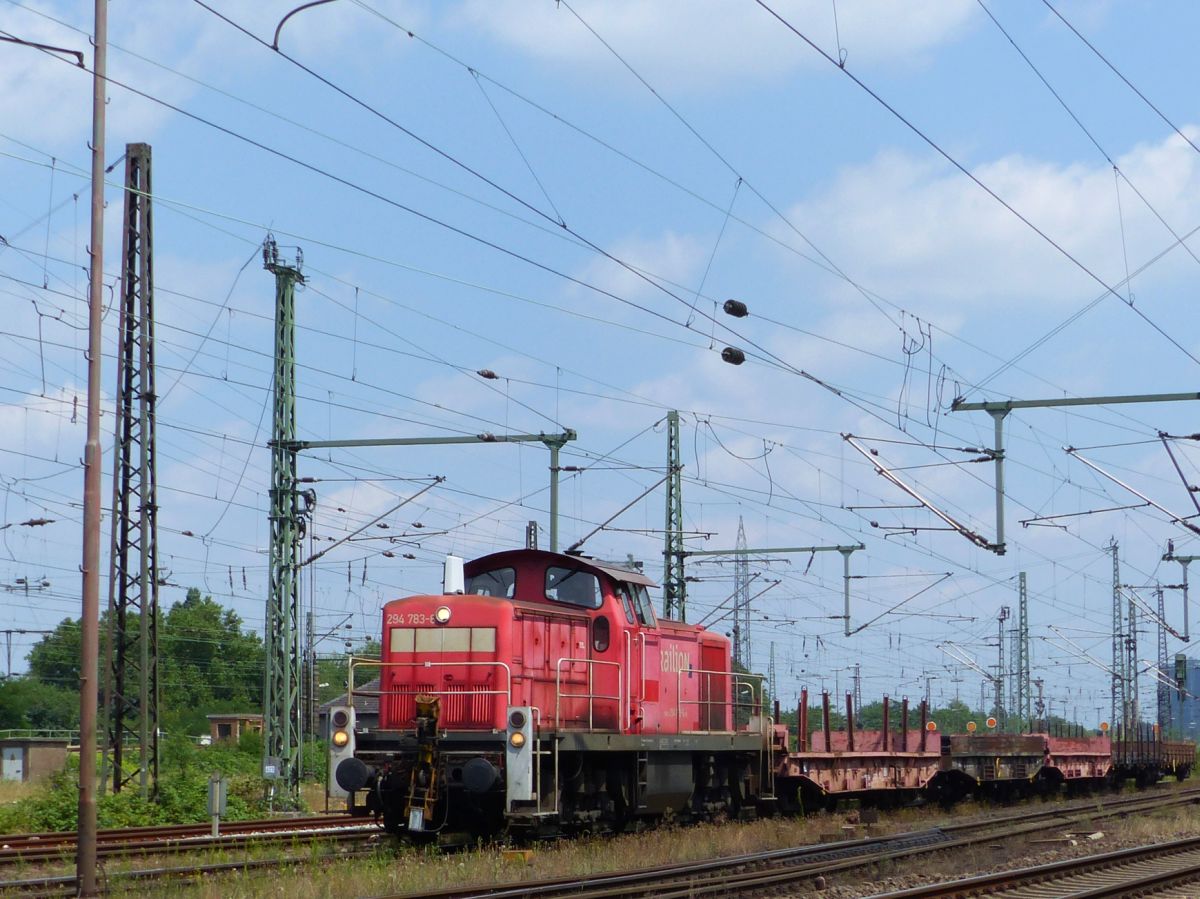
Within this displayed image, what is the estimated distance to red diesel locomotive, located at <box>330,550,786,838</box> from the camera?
648 inches

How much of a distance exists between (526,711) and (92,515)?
17.3 ft

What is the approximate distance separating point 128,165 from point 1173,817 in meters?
21.5

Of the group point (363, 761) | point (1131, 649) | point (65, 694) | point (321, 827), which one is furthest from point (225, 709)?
point (363, 761)

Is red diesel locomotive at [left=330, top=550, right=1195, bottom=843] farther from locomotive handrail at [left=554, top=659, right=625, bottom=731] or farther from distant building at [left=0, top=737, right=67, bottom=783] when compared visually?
distant building at [left=0, top=737, right=67, bottom=783]

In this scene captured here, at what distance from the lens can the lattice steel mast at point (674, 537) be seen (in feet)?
119

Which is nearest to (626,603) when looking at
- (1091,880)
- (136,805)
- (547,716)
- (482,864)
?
(547,716)

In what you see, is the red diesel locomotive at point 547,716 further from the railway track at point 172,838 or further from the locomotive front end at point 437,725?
the railway track at point 172,838

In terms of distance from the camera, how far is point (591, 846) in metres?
17.4

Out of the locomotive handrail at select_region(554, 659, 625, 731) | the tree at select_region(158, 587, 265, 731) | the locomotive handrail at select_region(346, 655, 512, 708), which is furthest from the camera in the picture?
the tree at select_region(158, 587, 265, 731)

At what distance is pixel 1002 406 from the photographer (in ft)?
73.9

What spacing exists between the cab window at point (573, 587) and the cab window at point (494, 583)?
0.51m

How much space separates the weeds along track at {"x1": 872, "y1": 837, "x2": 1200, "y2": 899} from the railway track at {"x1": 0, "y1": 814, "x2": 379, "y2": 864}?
351 inches

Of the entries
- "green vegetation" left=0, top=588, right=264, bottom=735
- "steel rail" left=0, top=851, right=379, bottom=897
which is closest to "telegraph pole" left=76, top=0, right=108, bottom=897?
"steel rail" left=0, top=851, right=379, bottom=897

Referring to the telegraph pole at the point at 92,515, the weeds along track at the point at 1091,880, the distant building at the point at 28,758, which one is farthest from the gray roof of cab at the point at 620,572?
the distant building at the point at 28,758
